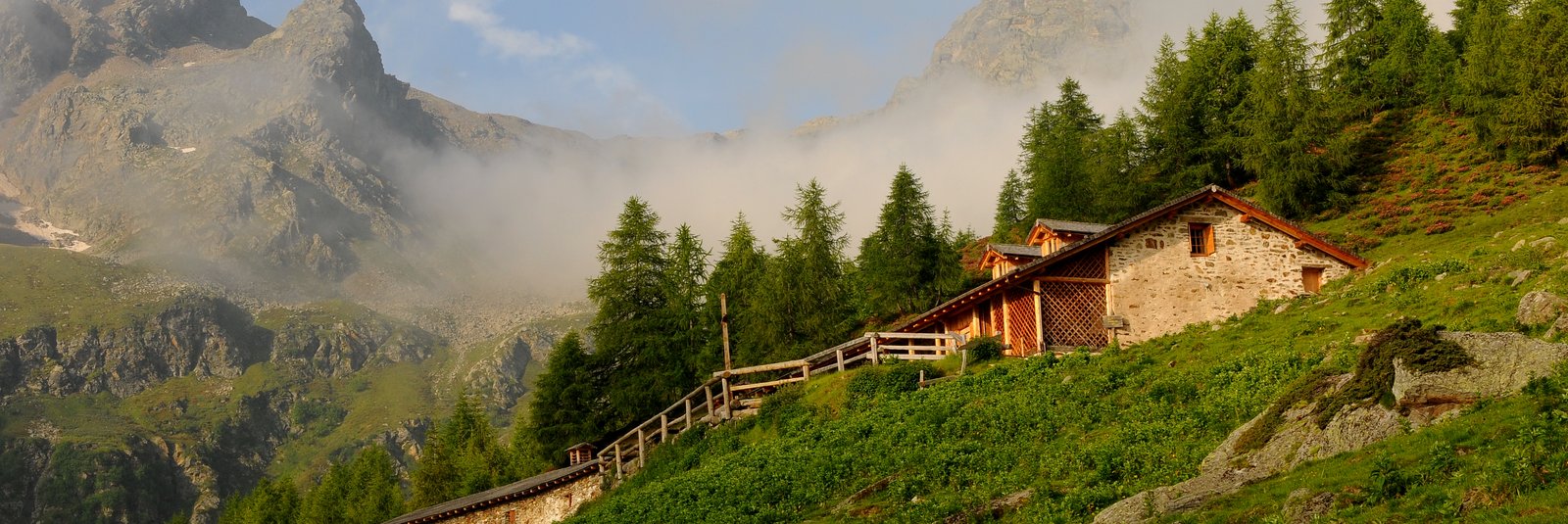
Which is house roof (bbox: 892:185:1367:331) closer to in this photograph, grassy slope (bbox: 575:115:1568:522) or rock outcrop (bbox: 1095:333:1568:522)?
grassy slope (bbox: 575:115:1568:522)

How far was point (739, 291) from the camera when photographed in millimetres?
65312

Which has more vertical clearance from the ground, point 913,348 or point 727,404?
point 913,348

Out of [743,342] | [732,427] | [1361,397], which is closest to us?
[1361,397]

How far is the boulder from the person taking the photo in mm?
22344

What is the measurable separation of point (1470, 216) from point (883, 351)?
26.6m

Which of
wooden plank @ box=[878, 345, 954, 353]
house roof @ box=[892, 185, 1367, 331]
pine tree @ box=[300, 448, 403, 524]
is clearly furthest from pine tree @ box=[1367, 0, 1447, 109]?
pine tree @ box=[300, 448, 403, 524]

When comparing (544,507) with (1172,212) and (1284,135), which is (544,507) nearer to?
(1172,212)

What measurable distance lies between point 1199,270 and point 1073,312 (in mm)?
4782

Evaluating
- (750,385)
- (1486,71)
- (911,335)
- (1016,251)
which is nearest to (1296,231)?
(1016,251)

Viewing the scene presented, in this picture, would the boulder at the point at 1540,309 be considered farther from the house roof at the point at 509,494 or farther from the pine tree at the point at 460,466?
the pine tree at the point at 460,466

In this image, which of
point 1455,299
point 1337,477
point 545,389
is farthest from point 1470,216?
point 545,389

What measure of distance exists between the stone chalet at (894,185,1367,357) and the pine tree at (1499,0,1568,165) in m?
17.4

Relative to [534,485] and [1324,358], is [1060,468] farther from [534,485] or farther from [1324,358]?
[534,485]

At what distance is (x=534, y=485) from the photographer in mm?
46219
